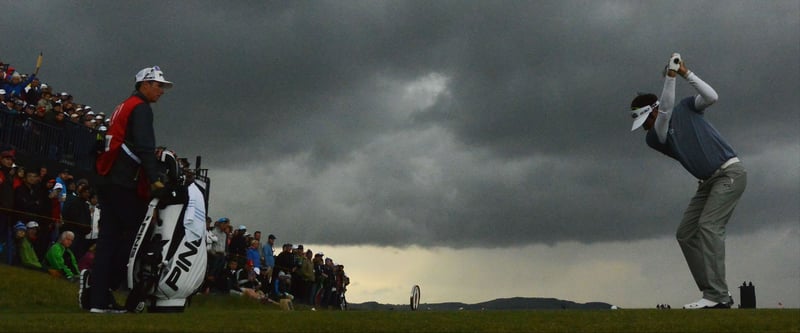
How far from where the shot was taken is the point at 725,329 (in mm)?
6918

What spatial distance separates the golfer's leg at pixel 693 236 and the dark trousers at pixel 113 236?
6.52 m

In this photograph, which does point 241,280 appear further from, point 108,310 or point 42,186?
point 108,310

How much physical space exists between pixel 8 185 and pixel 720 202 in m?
15.5

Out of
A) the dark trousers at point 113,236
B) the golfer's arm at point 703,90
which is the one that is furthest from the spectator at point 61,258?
the golfer's arm at point 703,90

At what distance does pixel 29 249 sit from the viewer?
1838 centimetres

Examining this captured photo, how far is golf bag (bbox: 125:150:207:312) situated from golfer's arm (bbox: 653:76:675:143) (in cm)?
563

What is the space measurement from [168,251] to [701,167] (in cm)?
633

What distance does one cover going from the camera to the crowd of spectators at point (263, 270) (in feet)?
76.7

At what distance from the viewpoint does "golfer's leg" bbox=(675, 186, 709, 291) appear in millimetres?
10328

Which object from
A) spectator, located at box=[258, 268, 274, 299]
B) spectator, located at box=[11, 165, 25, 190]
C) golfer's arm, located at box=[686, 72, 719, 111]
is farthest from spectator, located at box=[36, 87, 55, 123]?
golfer's arm, located at box=[686, 72, 719, 111]

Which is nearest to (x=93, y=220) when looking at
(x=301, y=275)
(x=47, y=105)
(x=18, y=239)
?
(x=18, y=239)

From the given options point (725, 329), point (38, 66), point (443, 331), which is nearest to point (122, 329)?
point (443, 331)

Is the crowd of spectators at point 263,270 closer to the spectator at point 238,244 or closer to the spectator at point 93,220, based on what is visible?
the spectator at point 238,244

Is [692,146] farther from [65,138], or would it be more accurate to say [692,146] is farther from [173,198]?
[65,138]
